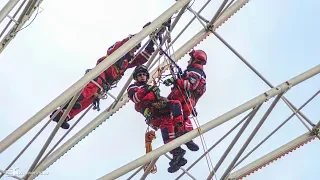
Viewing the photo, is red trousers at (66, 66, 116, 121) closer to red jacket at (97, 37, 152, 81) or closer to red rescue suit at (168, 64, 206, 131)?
red jacket at (97, 37, 152, 81)

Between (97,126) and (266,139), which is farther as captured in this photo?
(97,126)

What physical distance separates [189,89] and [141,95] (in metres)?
1.06

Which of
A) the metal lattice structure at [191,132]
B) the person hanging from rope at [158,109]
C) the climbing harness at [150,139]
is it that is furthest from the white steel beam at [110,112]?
the climbing harness at [150,139]

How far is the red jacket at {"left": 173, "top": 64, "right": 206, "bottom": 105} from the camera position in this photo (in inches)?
529

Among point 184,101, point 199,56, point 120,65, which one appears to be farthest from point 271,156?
point 120,65

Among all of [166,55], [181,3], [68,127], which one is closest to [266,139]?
[166,55]

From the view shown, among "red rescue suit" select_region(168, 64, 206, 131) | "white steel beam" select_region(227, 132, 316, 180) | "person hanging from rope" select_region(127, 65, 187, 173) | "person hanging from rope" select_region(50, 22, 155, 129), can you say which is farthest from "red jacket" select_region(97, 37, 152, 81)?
"white steel beam" select_region(227, 132, 316, 180)

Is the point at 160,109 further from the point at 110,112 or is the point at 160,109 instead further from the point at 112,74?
the point at 112,74

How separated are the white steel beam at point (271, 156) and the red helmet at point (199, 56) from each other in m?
2.51

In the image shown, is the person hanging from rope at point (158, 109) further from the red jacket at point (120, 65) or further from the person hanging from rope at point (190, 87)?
the red jacket at point (120, 65)

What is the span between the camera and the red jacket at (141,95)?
13.3m

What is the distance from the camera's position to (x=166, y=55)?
13.0 m

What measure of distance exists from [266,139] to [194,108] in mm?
1727

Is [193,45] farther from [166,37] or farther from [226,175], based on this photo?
[226,175]
